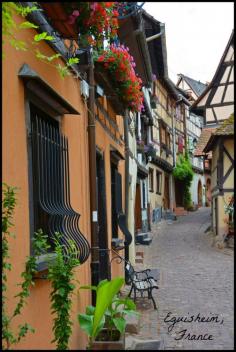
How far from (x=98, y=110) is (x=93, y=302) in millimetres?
2551

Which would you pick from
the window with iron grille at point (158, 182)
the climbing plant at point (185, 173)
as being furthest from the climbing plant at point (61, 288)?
the climbing plant at point (185, 173)

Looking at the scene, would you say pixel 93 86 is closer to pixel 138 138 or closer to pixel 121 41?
pixel 121 41

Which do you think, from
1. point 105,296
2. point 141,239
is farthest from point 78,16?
point 141,239

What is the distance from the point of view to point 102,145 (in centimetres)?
664

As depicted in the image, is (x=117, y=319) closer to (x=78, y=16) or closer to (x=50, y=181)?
(x=50, y=181)

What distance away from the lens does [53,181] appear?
141 inches

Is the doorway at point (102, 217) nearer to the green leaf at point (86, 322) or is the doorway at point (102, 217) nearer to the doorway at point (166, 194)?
the green leaf at point (86, 322)

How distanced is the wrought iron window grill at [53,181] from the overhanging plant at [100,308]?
38 centimetres

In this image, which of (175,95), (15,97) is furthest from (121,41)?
(175,95)

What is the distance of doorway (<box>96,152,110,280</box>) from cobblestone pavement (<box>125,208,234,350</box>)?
76cm

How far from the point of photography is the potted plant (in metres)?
3.36

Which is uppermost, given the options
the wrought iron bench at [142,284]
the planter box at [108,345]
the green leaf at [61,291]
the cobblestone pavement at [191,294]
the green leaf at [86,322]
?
the green leaf at [61,291]

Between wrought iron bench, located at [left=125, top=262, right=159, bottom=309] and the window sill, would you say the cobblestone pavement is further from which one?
the window sill

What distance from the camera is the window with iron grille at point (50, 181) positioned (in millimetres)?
3275
